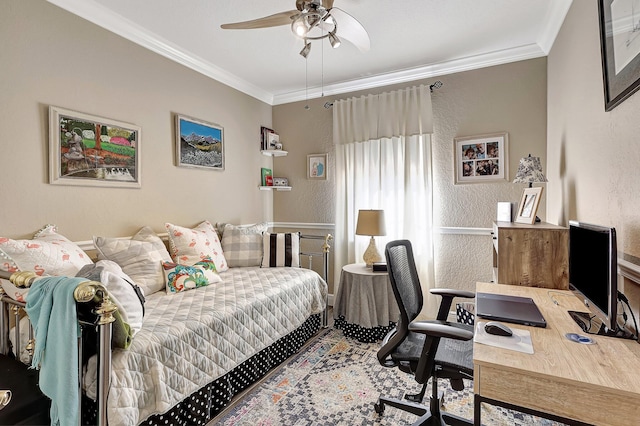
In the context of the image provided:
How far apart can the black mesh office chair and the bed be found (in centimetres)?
91

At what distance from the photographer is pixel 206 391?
1.87m

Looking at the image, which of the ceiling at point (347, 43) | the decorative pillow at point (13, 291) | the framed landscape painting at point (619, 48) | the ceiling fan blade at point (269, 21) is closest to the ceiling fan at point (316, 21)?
the ceiling fan blade at point (269, 21)

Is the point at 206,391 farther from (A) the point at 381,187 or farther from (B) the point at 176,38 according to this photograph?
(B) the point at 176,38

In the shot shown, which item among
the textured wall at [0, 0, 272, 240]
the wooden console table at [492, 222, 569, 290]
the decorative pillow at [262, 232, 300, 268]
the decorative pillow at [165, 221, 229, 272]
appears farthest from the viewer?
the decorative pillow at [262, 232, 300, 268]

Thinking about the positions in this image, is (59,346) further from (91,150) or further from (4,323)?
(91,150)

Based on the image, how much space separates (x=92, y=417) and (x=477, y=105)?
3.59 m

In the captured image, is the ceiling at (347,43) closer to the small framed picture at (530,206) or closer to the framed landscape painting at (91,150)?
the framed landscape painting at (91,150)

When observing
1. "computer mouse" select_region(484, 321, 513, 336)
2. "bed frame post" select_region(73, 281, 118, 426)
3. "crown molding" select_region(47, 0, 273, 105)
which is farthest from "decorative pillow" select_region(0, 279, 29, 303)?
"computer mouse" select_region(484, 321, 513, 336)

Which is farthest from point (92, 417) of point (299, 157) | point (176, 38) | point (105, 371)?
point (299, 157)

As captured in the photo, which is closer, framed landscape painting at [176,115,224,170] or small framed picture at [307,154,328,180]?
framed landscape painting at [176,115,224,170]

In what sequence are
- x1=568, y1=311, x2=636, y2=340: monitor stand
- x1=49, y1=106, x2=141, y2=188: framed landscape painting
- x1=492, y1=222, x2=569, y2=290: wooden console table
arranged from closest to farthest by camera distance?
x1=568, y1=311, x2=636, y2=340: monitor stand < x1=492, y1=222, x2=569, y2=290: wooden console table < x1=49, y1=106, x2=141, y2=188: framed landscape painting

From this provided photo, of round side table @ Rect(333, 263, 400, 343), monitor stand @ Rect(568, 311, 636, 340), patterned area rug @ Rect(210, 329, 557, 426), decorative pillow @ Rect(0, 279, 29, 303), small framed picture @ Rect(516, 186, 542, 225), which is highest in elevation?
small framed picture @ Rect(516, 186, 542, 225)

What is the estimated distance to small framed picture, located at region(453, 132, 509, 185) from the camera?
301 centimetres

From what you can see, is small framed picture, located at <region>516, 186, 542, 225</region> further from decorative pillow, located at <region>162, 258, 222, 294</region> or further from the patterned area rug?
decorative pillow, located at <region>162, 258, 222, 294</region>
